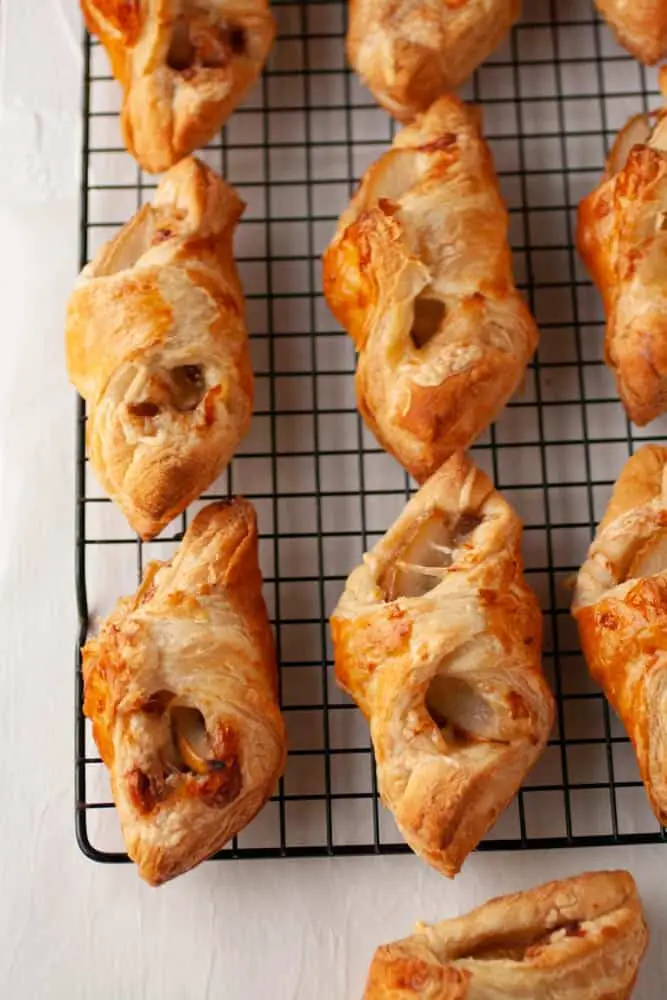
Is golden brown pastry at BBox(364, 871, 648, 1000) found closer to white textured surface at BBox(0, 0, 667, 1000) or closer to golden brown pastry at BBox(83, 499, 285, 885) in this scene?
white textured surface at BBox(0, 0, 667, 1000)

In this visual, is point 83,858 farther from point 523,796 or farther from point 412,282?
point 412,282

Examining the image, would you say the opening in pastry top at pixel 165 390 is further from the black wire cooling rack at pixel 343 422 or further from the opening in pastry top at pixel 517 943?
the opening in pastry top at pixel 517 943

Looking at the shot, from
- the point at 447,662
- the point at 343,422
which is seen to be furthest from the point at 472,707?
the point at 343,422

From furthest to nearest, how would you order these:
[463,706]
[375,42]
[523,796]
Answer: [375,42], [523,796], [463,706]

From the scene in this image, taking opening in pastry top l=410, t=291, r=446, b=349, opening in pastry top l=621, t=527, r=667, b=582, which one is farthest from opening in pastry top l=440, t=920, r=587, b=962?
opening in pastry top l=410, t=291, r=446, b=349

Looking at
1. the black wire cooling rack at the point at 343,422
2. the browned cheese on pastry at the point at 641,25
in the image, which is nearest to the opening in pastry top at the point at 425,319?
the black wire cooling rack at the point at 343,422

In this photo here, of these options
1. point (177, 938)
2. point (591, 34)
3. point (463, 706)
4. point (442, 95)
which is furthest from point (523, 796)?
point (591, 34)

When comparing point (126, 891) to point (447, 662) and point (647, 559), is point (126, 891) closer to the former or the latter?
point (447, 662)
